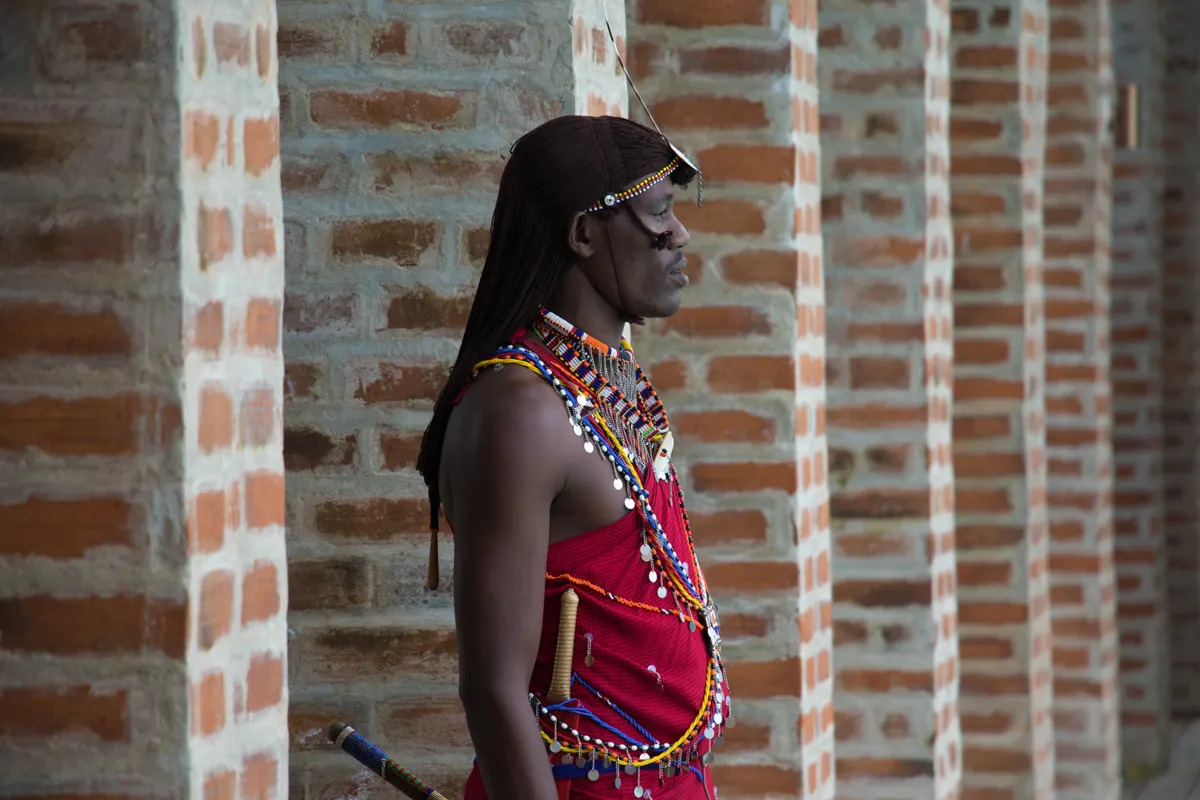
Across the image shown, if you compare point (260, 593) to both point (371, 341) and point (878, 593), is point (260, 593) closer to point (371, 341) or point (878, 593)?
point (371, 341)

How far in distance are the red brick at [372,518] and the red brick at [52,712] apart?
3.65 ft

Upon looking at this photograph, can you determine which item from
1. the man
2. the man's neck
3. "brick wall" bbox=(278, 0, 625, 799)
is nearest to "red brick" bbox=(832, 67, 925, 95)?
"brick wall" bbox=(278, 0, 625, 799)

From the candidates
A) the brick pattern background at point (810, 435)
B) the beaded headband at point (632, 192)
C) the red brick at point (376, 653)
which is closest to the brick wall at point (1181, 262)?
the brick pattern background at point (810, 435)

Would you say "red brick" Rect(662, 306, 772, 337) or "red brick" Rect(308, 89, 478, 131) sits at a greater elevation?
"red brick" Rect(308, 89, 478, 131)

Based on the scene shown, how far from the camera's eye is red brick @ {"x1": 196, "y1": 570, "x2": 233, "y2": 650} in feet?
6.34

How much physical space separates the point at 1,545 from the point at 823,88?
10.8 feet

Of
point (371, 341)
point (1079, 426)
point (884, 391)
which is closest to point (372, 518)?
point (371, 341)

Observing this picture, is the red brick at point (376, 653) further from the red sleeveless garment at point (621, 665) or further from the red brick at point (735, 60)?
the red brick at point (735, 60)

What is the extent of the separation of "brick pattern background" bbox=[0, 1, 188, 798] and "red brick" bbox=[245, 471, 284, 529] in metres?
0.14

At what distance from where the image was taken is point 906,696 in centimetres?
490

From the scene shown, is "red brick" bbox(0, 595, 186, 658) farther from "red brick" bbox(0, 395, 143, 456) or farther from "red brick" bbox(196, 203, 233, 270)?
"red brick" bbox(196, 203, 233, 270)

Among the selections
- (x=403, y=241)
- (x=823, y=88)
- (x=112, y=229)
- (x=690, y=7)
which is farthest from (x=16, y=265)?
(x=823, y=88)

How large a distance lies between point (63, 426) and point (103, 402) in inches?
1.7

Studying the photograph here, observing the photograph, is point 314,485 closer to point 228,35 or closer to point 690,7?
point 228,35
